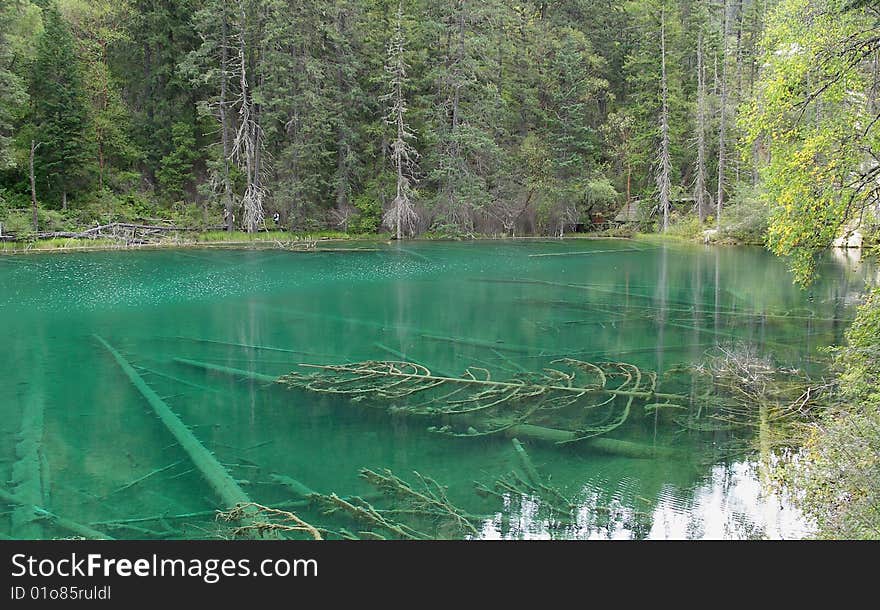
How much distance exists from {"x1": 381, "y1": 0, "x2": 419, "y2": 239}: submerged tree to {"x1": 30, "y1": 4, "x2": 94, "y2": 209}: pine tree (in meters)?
15.4

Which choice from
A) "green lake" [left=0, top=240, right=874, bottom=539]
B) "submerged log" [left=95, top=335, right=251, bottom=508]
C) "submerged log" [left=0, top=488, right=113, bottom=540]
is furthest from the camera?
"submerged log" [left=95, top=335, right=251, bottom=508]

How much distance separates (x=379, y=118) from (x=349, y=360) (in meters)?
32.8

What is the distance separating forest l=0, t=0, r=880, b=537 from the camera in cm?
3669

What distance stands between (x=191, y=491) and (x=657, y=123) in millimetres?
43016

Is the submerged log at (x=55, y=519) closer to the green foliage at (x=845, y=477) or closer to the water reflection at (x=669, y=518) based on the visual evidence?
the water reflection at (x=669, y=518)

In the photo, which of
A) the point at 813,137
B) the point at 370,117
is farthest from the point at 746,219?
the point at 813,137

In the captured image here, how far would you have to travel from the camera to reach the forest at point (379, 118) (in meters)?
36.7

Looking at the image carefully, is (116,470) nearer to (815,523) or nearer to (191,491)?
(191,491)

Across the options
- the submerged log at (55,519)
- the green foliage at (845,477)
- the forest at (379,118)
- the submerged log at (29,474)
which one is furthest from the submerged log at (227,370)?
the forest at (379,118)

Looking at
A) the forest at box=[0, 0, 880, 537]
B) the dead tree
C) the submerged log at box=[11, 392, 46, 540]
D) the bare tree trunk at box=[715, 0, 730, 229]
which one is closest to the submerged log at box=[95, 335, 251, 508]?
the submerged log at box=[11, 392, 46, 540]

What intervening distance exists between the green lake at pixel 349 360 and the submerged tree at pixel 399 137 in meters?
13.2

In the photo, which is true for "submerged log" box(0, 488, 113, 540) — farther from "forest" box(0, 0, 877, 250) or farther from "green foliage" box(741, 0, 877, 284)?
"forest" box(0, 0, 877, 250)

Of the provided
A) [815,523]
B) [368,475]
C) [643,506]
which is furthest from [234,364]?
[815,523]

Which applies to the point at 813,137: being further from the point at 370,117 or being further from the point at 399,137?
the point at 370,117
